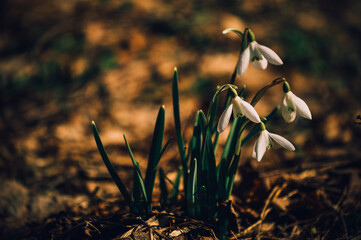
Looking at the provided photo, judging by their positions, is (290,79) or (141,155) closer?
(141,155)

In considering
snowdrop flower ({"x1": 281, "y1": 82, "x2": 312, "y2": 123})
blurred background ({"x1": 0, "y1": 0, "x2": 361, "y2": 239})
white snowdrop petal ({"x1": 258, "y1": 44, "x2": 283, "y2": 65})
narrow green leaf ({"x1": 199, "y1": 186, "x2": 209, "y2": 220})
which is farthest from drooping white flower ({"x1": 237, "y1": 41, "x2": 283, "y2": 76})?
blurred background ({"x1": 0, "y1": 0, "x2": 361, "y2": 239})

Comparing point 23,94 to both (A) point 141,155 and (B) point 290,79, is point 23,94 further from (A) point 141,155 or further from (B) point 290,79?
(B) point 290,79

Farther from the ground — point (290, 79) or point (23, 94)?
point (23, 94)

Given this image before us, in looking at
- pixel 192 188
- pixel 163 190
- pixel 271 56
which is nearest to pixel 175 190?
pixel 163 190

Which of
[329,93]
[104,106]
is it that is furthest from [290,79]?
[104,106]

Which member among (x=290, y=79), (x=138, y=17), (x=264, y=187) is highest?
(x=138, y=17)

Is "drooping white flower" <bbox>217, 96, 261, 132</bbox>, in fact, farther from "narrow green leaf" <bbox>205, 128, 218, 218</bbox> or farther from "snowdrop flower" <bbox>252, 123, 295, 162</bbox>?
"narrow green leaf" <bbox>205, 128, 218, 218</bbox>

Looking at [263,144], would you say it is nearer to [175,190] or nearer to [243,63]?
[243,63]
